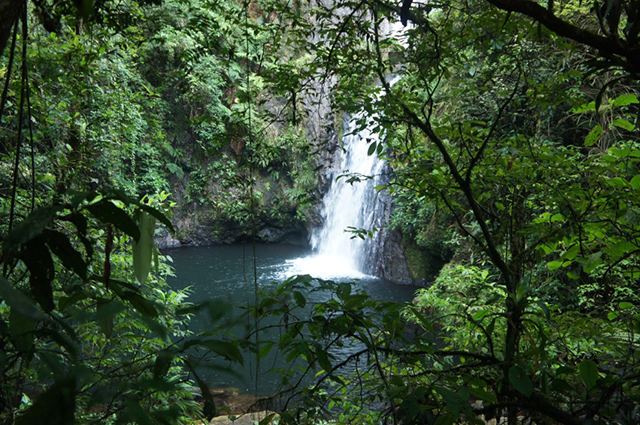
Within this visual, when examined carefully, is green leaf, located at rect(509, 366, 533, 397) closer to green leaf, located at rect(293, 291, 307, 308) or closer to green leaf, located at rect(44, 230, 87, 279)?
green leaf, located at rect(293, 291, 307, 308)

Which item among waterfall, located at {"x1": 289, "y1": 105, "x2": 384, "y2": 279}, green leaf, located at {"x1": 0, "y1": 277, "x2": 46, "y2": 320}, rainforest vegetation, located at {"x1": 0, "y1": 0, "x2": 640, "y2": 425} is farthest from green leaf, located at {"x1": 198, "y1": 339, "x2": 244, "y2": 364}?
waterfall, located at {"x1": 289, "y1": 105, "x2": 384, "y2": 279}

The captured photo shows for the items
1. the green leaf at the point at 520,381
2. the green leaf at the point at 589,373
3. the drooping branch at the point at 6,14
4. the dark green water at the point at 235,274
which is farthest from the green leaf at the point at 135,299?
the dark green water at the point at 235,274

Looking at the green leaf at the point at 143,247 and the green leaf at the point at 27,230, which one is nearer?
the green leaf at the point at 27,230

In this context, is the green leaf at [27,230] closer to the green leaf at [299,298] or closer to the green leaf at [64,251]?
the green leaf at [64,251]

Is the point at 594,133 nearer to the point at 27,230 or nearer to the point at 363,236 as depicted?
the point at 363,236

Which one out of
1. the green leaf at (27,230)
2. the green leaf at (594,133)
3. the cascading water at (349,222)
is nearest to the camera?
the green leaf at (27,230)

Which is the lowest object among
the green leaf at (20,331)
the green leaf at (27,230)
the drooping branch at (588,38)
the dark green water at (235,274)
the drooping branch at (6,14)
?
the dark green water at (235,274)

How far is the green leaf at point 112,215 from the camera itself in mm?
625

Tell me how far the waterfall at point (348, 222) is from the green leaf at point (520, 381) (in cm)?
974

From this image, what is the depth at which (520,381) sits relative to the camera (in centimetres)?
102

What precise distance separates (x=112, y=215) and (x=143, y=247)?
132mm

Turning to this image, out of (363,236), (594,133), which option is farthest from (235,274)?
(594,133)

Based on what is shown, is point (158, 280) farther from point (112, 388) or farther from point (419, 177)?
point (112, 388)

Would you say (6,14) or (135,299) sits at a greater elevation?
(6,14)
